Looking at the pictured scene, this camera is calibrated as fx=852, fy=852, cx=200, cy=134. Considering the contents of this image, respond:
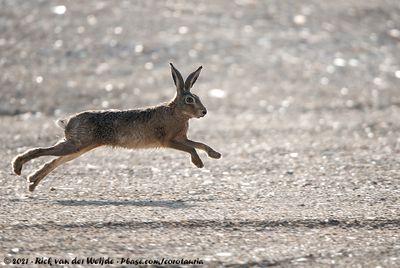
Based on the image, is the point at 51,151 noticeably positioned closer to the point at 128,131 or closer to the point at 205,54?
the point at 128,131

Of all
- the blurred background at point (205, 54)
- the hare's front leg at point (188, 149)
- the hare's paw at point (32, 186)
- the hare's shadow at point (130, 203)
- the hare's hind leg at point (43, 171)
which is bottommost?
the hare's shadow at point (130, 203)

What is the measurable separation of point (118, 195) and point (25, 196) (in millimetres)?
1050

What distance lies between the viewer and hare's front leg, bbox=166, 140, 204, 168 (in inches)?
404

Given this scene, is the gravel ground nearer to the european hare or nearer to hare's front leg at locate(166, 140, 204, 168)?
hare's front leg at locate(166, 140, 204, 168)

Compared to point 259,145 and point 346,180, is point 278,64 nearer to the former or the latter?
point 259,145

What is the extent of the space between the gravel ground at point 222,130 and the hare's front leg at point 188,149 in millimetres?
319

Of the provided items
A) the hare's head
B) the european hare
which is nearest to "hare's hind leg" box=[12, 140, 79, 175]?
the european hare

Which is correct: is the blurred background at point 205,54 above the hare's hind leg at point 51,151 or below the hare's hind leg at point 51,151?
above

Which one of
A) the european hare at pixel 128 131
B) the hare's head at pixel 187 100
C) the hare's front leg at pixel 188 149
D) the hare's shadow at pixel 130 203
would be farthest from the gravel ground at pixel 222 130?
the hare's head at pixel 187 100

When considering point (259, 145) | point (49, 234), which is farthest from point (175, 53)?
point (49, 234)

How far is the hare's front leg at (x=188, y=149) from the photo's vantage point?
10266 mm

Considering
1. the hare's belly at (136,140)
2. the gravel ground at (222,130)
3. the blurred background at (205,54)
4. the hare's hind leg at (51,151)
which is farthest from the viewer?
the blurred background at (205,54)

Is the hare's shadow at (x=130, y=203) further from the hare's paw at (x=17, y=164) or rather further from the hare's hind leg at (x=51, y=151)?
the hare's paw at (x=17, y=164)

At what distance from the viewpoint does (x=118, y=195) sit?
975 centimetres
